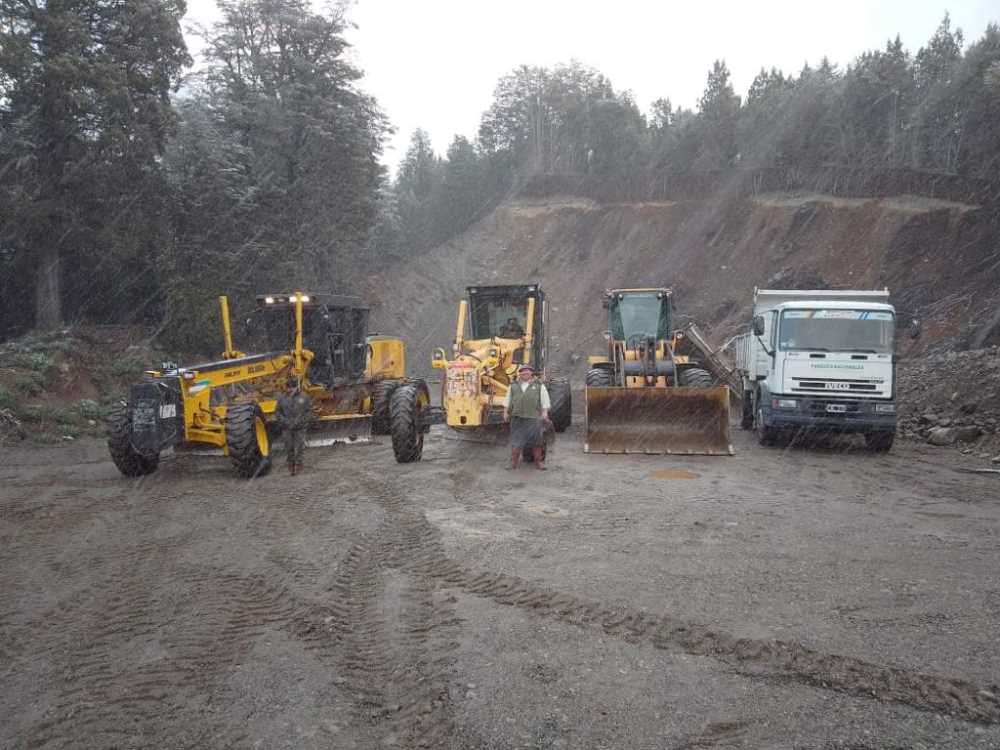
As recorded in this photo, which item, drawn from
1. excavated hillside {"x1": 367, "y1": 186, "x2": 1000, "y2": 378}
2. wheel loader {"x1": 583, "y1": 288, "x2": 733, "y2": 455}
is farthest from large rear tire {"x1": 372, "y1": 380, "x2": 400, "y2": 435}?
excavated hillside {"x1": 367, "y1": 186, "x2": 1000, "y2": 378}

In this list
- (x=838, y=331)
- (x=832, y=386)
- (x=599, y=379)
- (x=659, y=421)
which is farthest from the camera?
(x=599, y=379)

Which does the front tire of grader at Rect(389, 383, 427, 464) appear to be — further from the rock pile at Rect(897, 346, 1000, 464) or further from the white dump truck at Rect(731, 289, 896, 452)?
the rock pile at Rect(897, 346, 1000, 464)

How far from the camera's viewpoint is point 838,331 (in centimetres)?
1175

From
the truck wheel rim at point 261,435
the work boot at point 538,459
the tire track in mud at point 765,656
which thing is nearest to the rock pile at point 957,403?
the work boot at point 538,459

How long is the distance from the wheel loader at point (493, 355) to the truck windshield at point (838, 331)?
4.04 m

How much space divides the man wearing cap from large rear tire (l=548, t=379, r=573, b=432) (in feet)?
9.83

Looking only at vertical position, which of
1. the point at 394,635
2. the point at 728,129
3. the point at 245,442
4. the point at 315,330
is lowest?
the point at 394,635

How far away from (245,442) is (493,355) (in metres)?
4.21

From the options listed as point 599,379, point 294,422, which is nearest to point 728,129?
point 599,379

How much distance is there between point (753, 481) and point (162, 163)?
2030 cm

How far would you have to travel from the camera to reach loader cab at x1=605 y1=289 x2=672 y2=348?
1509 centimetres

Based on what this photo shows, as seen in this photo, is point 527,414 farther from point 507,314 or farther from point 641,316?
point 641,316

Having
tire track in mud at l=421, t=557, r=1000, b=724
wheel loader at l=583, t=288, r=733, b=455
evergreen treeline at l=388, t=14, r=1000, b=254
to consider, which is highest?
evergreen treeline at l=388, t=14, r=1000, b=254

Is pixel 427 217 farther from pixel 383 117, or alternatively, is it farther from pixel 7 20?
pixel 7 20
